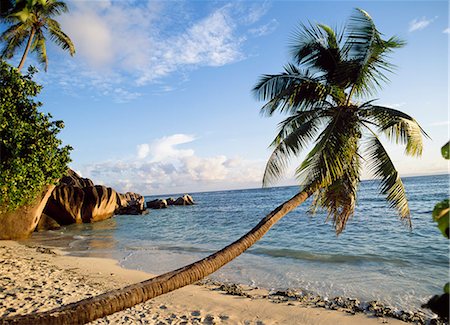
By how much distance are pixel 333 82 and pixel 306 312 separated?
20.7ft

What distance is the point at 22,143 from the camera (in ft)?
39.0

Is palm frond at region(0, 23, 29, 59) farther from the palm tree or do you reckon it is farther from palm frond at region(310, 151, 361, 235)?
palm frond at region(310, 151, 361, 235)

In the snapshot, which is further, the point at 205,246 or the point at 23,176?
the point at 205,246

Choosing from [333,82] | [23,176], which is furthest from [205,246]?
[333,82]

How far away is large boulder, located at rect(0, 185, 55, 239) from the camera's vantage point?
16875 millimetres

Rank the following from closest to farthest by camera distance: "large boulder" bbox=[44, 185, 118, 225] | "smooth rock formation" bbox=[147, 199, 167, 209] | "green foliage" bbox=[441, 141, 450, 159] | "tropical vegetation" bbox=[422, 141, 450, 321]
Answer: "tropical vegetation" bbox=[422, 141, 450, 321] < "green foliage" bbox=[441, 141, 450, 159] < "large boulder" bbox=[44, 185, 118, 225] < "smooth rock formation" bbox=[147, 199, 167, 209]

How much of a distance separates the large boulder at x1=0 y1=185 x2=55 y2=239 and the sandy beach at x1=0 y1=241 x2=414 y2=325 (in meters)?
6.92

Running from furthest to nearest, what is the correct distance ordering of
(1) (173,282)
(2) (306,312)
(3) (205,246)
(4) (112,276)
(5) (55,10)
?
1. (5) (55,10)
2. (3) (205,246)
3. (4) (112,276)
4. (2) (306,312)
5. (1) (173,282)

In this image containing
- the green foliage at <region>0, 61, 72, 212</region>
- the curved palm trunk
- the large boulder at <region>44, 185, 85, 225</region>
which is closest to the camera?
the curved palm trunk

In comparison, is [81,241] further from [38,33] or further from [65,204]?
[38,33]

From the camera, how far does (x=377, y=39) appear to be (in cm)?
720

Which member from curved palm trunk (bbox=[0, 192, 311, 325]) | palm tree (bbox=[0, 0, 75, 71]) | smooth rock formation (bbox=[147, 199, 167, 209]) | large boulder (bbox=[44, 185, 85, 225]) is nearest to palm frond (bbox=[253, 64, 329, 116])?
curved palm trunk (bbox=[0, 192, 311, 325])

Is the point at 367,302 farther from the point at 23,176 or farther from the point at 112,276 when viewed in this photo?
the point at 23,176

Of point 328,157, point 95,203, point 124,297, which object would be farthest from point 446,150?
point 95,203
